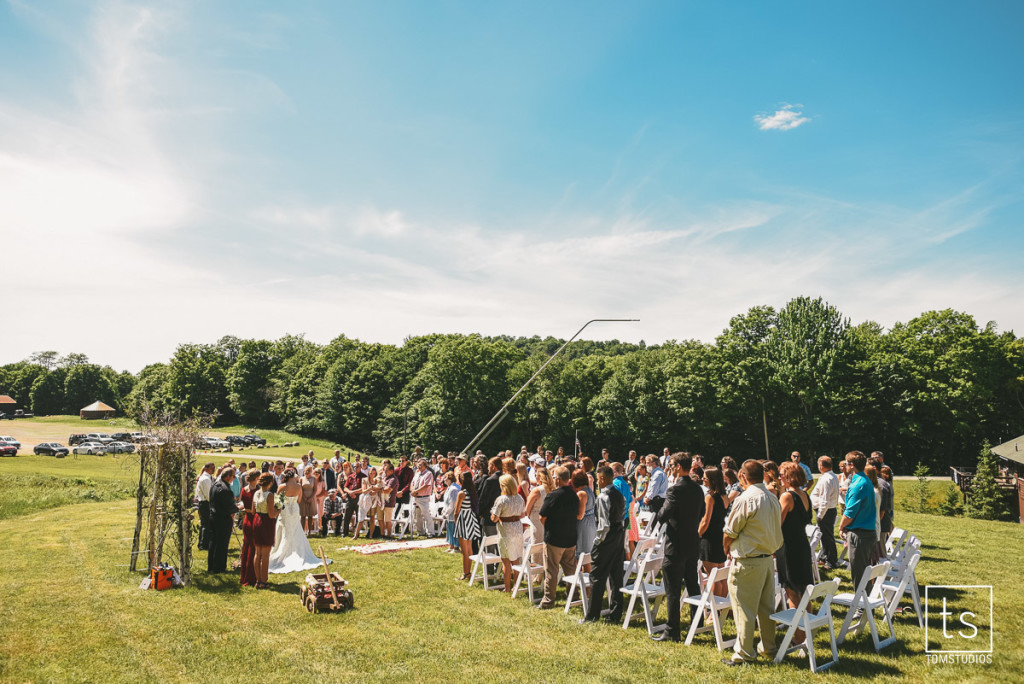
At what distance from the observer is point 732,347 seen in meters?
48.5

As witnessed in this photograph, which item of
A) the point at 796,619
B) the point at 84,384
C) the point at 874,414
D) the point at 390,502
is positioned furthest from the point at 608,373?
the point at 84,384

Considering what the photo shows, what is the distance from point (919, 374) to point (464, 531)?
148 ft

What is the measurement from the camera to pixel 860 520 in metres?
7.51

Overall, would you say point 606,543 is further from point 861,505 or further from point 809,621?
point 861,505

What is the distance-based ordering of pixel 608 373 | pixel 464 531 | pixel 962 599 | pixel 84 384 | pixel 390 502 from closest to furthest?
1. pixel 962 599
2. pixel 464 531
3. pixel 390 502
4. pixel 608 373
5. pixel 84 384

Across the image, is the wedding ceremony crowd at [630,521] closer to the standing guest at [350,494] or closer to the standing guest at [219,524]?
the standing guest at [219,524]

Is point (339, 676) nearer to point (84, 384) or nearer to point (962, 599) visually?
point (962, 599)

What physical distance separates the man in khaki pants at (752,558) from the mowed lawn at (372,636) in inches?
11.5

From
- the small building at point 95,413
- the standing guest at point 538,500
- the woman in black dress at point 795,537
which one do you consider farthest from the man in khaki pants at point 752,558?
the small building at point 95,413

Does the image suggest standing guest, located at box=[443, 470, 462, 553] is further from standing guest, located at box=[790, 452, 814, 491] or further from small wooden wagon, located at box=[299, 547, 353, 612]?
standing guest, located at box=[790, 452, 814, 491]

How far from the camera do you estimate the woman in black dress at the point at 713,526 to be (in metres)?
7.13
